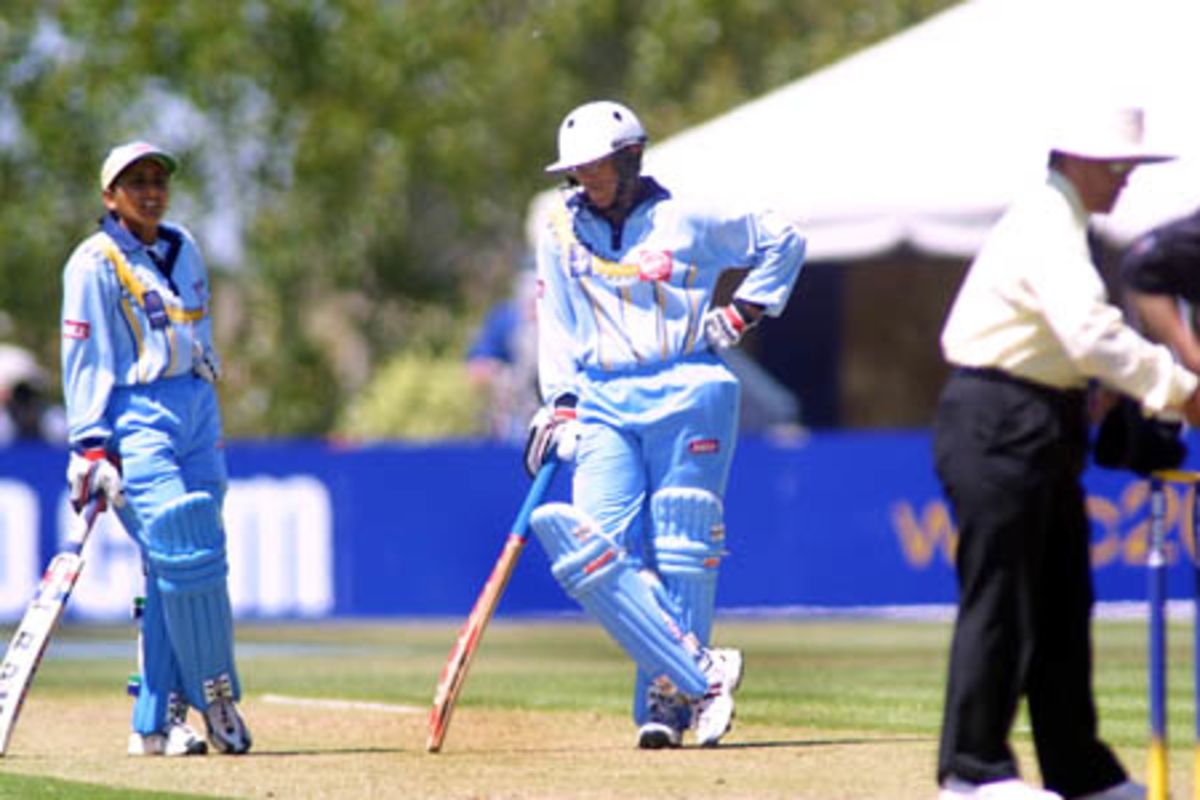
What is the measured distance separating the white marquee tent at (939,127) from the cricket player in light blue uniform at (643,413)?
299 inches

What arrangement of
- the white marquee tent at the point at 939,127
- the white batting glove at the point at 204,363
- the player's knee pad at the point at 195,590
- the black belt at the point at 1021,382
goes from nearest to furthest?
1. the black belt at the point at 1021,382
2. the player's knee pad at the point at 195,590
3. the white batting glove at the point at 204,363
4. the white marquee tent at the point at 939,127

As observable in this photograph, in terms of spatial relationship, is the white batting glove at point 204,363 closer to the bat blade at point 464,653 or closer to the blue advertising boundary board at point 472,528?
the bat blade at point 464,653

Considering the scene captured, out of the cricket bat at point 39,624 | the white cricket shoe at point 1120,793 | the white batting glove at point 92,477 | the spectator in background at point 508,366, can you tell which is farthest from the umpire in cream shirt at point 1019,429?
the spectator in background at point 508,366

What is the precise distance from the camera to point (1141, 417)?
323 inches

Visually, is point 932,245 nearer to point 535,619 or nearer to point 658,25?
point 535,619

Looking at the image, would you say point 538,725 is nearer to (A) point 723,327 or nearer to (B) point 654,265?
(A) point 723,327

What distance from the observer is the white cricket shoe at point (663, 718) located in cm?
1074

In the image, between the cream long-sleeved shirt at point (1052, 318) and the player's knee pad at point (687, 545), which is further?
the player's knee pad at point (687, 545)

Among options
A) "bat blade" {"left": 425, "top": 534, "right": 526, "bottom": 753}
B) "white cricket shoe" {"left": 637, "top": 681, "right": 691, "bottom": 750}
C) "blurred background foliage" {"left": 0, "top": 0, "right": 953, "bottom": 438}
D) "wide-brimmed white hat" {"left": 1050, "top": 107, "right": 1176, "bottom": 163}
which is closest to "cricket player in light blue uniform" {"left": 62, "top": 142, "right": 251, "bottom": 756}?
"bat blade" {"left": 425, "top": 534, "right": 526, "bottom": 753}

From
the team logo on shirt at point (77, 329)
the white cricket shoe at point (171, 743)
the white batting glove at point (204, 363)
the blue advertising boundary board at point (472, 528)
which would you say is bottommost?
the blue advertising boundary board at point (472, 528)

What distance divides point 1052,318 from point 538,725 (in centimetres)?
433

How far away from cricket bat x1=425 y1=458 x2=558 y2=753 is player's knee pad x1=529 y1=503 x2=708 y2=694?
0.37 metres

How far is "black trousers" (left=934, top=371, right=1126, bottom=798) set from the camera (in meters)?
8.23

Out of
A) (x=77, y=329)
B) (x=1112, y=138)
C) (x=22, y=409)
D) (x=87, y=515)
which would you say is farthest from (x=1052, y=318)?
(x=22, y=409)
